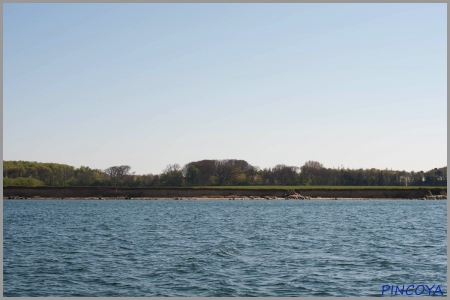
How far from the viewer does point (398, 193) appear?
129 m

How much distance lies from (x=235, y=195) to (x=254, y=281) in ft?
359

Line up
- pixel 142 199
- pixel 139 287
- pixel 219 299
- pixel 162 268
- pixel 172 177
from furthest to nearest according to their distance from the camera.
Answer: pixel 172 177 → pixel 142 199 → pixel 162 268 → pixel 139 287 → pixel 219 299

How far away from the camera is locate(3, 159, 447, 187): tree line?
548 ft

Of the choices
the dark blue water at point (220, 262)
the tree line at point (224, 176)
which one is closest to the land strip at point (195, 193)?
the tree line at point (224, 176)

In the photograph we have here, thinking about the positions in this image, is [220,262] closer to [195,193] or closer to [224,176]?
[195,193]

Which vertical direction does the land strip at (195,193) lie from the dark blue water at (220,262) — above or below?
below

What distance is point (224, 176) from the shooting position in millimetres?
169125

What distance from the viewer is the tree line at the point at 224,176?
167000mm

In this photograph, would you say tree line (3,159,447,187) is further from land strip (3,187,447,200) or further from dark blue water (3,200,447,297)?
dark blue water (3,200,447,297)

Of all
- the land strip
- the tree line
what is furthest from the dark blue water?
the tree line

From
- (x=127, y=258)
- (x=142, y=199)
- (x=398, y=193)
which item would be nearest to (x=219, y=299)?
(x=127, y=258)

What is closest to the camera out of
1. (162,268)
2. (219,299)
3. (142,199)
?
(219,299)

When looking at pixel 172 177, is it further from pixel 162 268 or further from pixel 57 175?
pixel 162 268

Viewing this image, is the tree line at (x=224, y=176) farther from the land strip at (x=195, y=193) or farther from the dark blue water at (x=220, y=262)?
the dark blue water at (x=220, y=262)
